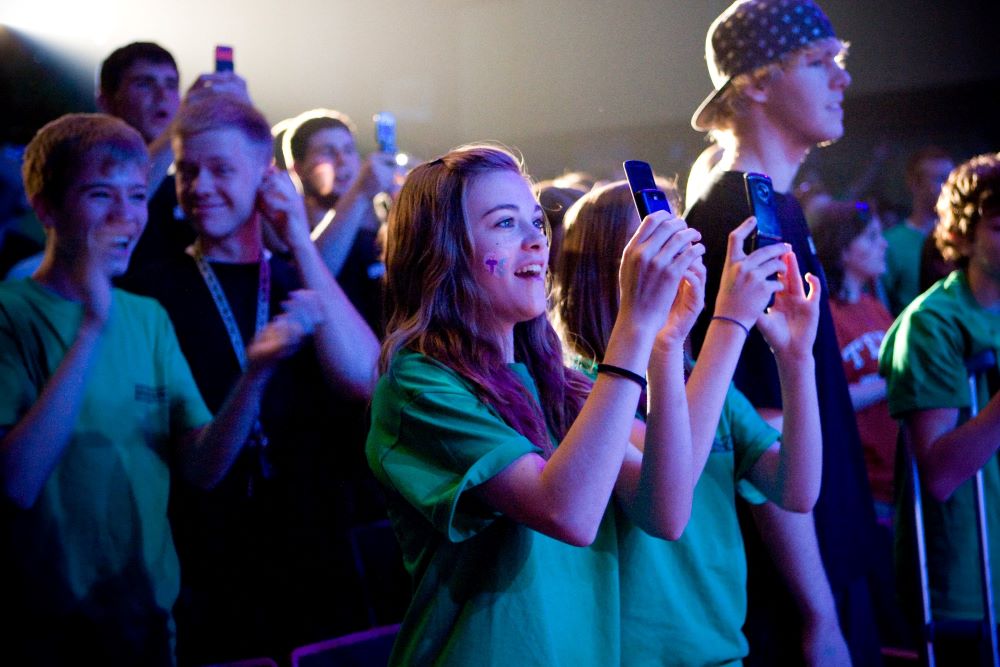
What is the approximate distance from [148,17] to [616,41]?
161cm

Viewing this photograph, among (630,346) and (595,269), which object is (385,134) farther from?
(630,346)

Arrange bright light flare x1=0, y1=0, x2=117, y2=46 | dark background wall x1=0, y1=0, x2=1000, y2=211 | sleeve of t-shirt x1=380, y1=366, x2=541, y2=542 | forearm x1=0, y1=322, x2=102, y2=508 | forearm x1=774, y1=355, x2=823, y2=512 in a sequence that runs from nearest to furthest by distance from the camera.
→ sleeve of t-shirt x1=380, y1=366, x2=541, y2=542 < forearm x1=774, y1=355, x2=823, y2=512 < forearm x1=0, y1=322, x2=102, y2=508 < bright light flare x1=0, y1=0, x2=117, y2=46 < dark background wall x1=0, y1=0, x2=1000, y2=211

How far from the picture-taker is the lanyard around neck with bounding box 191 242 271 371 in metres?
2.18

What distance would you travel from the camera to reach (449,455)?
3.69ft

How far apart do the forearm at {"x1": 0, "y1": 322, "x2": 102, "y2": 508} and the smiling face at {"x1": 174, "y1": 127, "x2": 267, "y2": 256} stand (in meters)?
0.48

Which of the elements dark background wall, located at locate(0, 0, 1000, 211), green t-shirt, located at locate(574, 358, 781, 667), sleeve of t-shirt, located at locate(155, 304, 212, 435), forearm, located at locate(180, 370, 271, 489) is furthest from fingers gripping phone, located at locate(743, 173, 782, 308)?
dark background wall, located at locate(0, 0, 1000, 211)

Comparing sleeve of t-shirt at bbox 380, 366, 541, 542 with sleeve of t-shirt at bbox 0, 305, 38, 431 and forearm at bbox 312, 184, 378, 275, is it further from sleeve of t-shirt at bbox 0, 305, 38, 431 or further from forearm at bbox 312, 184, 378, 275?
forearm at bbox 312, 184, 378, 275

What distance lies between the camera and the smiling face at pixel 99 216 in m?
1.93

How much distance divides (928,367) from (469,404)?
1335 mm

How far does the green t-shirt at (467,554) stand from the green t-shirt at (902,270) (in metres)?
3.10

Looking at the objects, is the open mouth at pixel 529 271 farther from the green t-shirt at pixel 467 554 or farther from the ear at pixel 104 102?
the ear at pixel 104 102

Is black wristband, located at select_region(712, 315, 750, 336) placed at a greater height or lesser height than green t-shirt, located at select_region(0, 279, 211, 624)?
greater

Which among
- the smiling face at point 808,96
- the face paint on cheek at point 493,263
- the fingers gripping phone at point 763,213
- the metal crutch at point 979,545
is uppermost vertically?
the smiling face at point 808,96

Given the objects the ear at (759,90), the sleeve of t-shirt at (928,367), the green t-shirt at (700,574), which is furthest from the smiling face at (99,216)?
the sleeve of t-shirt at (928,367)
